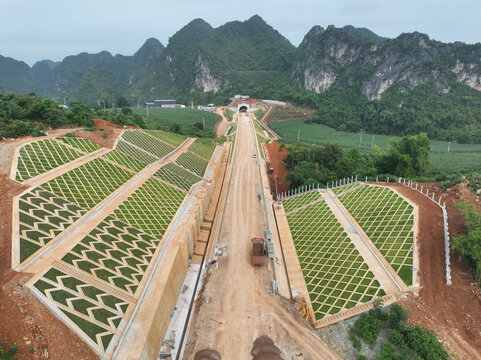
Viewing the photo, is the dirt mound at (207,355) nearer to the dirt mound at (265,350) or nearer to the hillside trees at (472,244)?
the dirt mound at (265,350)

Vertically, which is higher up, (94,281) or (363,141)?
(363,141)

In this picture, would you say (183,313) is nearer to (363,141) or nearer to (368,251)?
(368,251)

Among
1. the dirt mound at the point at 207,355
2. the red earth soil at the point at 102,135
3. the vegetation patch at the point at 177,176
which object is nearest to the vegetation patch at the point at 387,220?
the dirt mound at the point at 207,355

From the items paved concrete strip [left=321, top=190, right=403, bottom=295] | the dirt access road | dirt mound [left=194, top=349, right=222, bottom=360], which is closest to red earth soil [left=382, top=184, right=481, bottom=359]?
paved concrete strip [left=321, top=190, right=403, bottom=295]

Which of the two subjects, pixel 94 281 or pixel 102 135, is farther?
pixel 102 135

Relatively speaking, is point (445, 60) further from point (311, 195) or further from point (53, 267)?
point (53, 267)

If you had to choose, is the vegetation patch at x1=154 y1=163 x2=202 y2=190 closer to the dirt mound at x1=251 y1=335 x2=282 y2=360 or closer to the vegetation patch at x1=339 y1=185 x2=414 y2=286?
the vegetation patch at x1=339 y1=185 x2=414 y2=286

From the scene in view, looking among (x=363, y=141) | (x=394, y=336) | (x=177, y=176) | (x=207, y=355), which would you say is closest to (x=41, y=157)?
(x=177, y=176)
